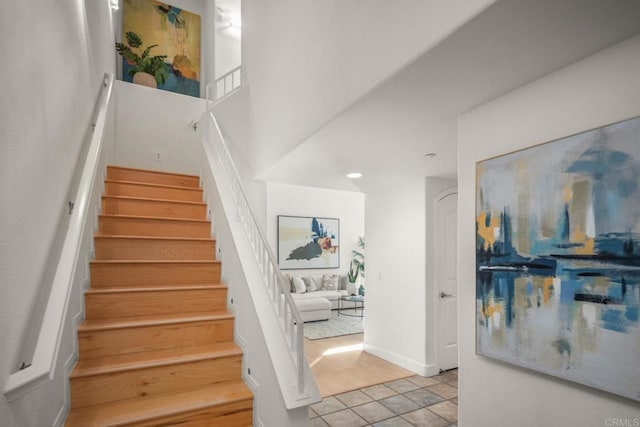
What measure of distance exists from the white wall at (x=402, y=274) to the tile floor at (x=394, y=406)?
395 millimetres

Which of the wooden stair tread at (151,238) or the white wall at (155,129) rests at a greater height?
the white wall at (155,129)

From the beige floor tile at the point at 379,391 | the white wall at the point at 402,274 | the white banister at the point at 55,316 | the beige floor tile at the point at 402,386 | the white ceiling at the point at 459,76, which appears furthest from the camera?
the white wall at the point at 402,274

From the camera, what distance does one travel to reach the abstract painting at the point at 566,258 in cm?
139

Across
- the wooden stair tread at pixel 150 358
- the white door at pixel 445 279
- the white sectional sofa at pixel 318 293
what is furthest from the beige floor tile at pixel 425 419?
the white sectional sofa at pixel 318 293

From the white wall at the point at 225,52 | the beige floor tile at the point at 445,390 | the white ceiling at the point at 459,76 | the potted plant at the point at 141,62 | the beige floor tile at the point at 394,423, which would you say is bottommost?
the beige floor tile at the point at 445,390

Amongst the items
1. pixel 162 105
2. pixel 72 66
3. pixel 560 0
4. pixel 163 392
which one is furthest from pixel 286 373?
pixel 162 105

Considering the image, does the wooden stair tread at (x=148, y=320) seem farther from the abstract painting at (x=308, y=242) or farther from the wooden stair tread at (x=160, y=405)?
the abstract painting at (x=308, y=242)

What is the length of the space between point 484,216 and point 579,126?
650 millimetres

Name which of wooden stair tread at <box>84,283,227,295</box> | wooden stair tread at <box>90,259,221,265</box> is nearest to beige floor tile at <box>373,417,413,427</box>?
wooden stair tread at <box>84,283,227,295</box>

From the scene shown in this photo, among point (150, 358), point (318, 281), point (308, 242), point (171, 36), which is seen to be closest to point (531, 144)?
point (150, 358)

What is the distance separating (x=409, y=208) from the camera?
4098 millimetres

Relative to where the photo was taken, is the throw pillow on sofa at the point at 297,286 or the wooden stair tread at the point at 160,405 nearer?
the wooden stair tread at the point at 160,405

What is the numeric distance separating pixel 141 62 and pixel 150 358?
446 cm

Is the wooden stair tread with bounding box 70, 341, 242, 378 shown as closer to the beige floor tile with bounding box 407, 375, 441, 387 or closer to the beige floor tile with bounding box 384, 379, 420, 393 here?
the beige floor tile with bounding box 384, 379, 420, 393
